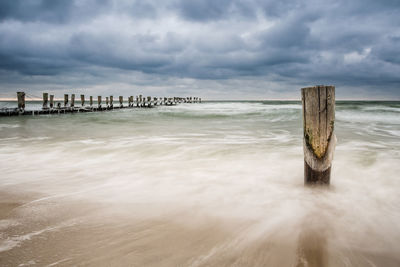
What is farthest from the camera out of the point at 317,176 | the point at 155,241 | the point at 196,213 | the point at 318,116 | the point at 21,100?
the point at 21,100

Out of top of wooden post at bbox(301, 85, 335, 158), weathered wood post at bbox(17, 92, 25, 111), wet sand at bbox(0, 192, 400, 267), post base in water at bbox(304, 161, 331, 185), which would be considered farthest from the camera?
weathered wood post at bbox(17, 92, 25, 111)

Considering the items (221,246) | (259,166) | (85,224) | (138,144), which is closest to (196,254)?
(221,246)

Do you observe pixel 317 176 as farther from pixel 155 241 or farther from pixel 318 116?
pixel 155 241

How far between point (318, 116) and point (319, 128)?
148 mm

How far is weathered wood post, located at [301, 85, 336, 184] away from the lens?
2.96 m

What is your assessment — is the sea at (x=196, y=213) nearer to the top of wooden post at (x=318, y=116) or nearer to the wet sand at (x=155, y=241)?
the wet sand at (x=155, y=241)

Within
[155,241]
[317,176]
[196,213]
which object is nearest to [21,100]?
[196,213]

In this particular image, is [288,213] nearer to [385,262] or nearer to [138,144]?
[385,262]

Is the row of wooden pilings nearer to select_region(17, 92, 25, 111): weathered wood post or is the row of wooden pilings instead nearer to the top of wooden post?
the top of wooden post

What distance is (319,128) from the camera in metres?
3.05

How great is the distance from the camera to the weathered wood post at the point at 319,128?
2.96 m

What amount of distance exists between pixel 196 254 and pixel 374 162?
15.3 feet

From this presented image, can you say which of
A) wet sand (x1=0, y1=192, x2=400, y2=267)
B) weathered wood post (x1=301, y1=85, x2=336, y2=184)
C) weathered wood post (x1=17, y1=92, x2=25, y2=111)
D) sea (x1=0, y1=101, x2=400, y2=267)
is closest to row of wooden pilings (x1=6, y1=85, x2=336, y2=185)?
weathered wood post (x1=301, y1=85, x2=336, y2=184)

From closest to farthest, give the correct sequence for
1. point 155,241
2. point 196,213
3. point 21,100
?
point 155,241
point 196,213
point 21,100
